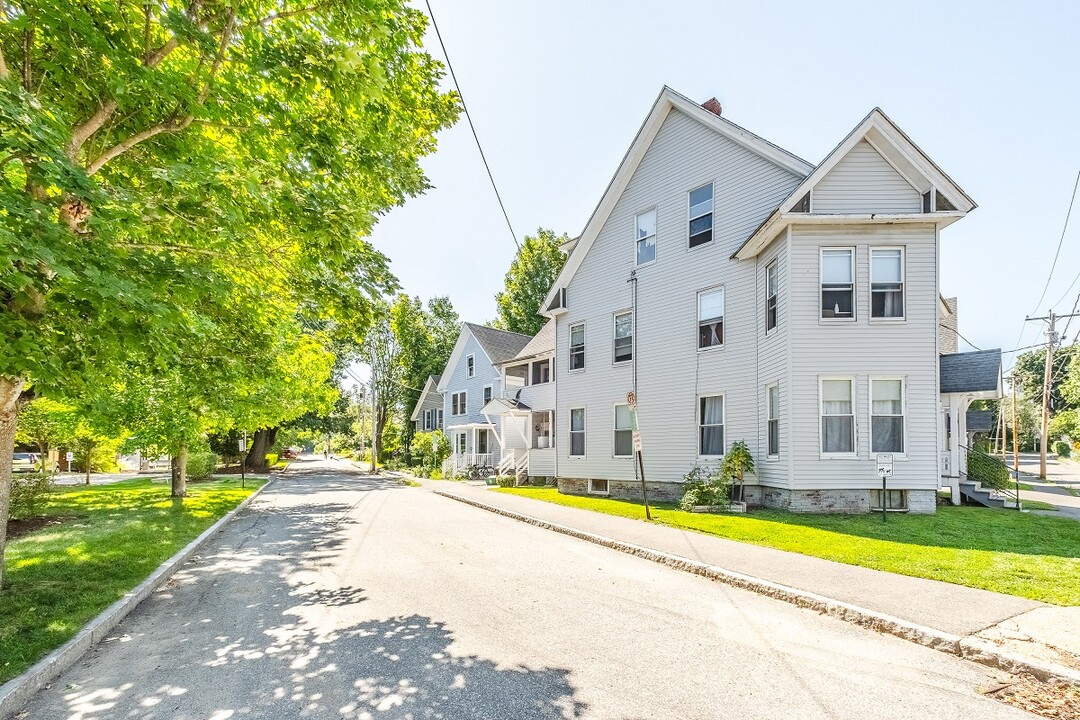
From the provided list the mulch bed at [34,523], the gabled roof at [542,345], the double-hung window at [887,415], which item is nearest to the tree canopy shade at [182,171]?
the mulch bed at [34,523]

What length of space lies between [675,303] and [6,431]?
49.1ft

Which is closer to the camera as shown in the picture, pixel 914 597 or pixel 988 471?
pixel 914 597

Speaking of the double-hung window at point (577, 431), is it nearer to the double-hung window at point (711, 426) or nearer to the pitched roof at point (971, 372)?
the double-hung window at point (711, 426)

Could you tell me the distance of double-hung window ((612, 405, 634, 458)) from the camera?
18.1m

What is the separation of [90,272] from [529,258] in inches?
1658

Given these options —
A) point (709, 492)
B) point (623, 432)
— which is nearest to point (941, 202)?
point (709, 492)

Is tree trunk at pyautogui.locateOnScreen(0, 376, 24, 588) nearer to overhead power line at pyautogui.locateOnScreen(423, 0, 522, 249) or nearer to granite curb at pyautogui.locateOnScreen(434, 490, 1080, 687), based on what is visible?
overhead power line at pyautogui.locateOnScreen(423, 0, 522, 249)

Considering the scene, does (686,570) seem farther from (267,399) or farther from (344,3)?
(267,399)

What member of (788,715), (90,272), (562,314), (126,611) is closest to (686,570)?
(788,715)

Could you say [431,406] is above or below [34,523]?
above

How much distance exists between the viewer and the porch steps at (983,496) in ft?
48.6

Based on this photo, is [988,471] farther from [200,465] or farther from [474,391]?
[200,465]

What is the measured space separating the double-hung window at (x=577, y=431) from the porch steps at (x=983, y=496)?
11254 millimetres

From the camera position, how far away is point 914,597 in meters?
6.17
